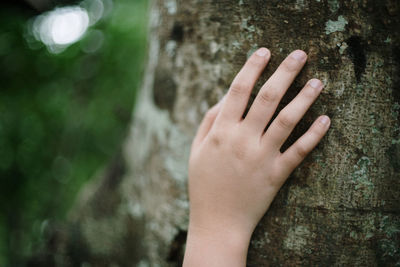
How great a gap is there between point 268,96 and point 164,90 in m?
0.57

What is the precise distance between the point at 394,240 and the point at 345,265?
0.55ft

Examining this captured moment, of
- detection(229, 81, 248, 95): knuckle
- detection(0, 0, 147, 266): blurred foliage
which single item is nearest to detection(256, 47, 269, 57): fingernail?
detection(229, 81, 248, 95): knuckle

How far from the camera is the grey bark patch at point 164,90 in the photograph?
1.25 metres

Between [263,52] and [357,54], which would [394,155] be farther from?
[263,52]

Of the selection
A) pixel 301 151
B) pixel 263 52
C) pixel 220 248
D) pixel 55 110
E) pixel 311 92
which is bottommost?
pixel 55 110

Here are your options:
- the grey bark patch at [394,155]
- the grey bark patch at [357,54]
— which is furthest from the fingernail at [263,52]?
the grey bark patch at [394,155]

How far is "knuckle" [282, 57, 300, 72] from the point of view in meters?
0.83

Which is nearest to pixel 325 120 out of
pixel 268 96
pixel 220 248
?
pixel 268 96

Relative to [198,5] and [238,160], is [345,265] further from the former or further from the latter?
[198,5]

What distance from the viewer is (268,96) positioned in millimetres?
844

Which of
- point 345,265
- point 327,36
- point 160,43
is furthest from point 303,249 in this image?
point 160,43

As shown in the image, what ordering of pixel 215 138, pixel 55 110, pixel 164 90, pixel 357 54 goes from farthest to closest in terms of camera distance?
pixel 55 110 → pixel 164 90 → pixel 215 138 → pixel 357 54

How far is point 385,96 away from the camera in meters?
0.83

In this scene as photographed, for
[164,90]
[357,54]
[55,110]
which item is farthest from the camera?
[55,110]
